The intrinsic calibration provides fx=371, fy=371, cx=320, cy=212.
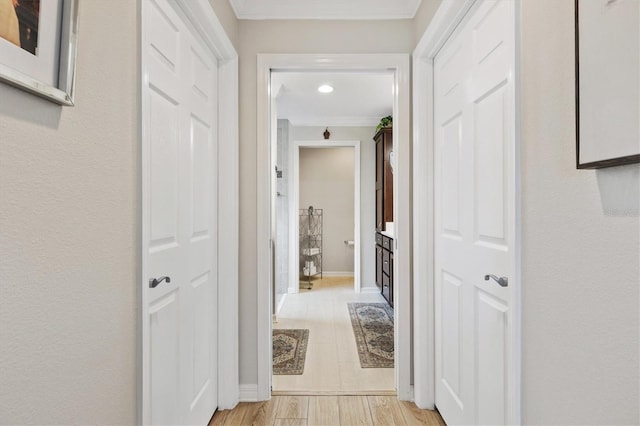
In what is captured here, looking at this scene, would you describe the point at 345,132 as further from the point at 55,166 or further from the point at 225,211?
the point at 55,166

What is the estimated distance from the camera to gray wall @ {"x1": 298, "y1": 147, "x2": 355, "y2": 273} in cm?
667

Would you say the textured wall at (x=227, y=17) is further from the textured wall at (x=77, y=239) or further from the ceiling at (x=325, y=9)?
the textured wall at (x=77, y=239)

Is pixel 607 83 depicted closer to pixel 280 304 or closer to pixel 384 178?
pixel 384 178

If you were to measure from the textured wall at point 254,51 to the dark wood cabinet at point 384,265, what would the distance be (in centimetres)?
222

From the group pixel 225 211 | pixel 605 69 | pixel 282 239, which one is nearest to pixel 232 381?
pixel 225 211

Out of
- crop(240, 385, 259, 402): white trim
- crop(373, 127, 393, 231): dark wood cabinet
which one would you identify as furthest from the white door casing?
crop(373, 127, 393, 231): dark wood cabinet

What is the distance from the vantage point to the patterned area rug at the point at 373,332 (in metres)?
2.87

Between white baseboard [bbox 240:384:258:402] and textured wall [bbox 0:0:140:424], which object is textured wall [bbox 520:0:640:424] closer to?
textured wall [bbox 0:0:140:424]

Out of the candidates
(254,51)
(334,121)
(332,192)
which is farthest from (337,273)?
(254,51)

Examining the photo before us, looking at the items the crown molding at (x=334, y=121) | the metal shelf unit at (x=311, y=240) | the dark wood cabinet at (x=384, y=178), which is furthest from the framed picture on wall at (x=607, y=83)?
the metal shelf unit at (x=311, y=240)

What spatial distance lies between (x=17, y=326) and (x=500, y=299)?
140 centimetres

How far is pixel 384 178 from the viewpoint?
15.2 ft

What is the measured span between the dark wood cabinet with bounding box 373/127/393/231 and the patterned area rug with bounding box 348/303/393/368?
104cm

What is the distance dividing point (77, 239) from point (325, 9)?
1946 millimetres
